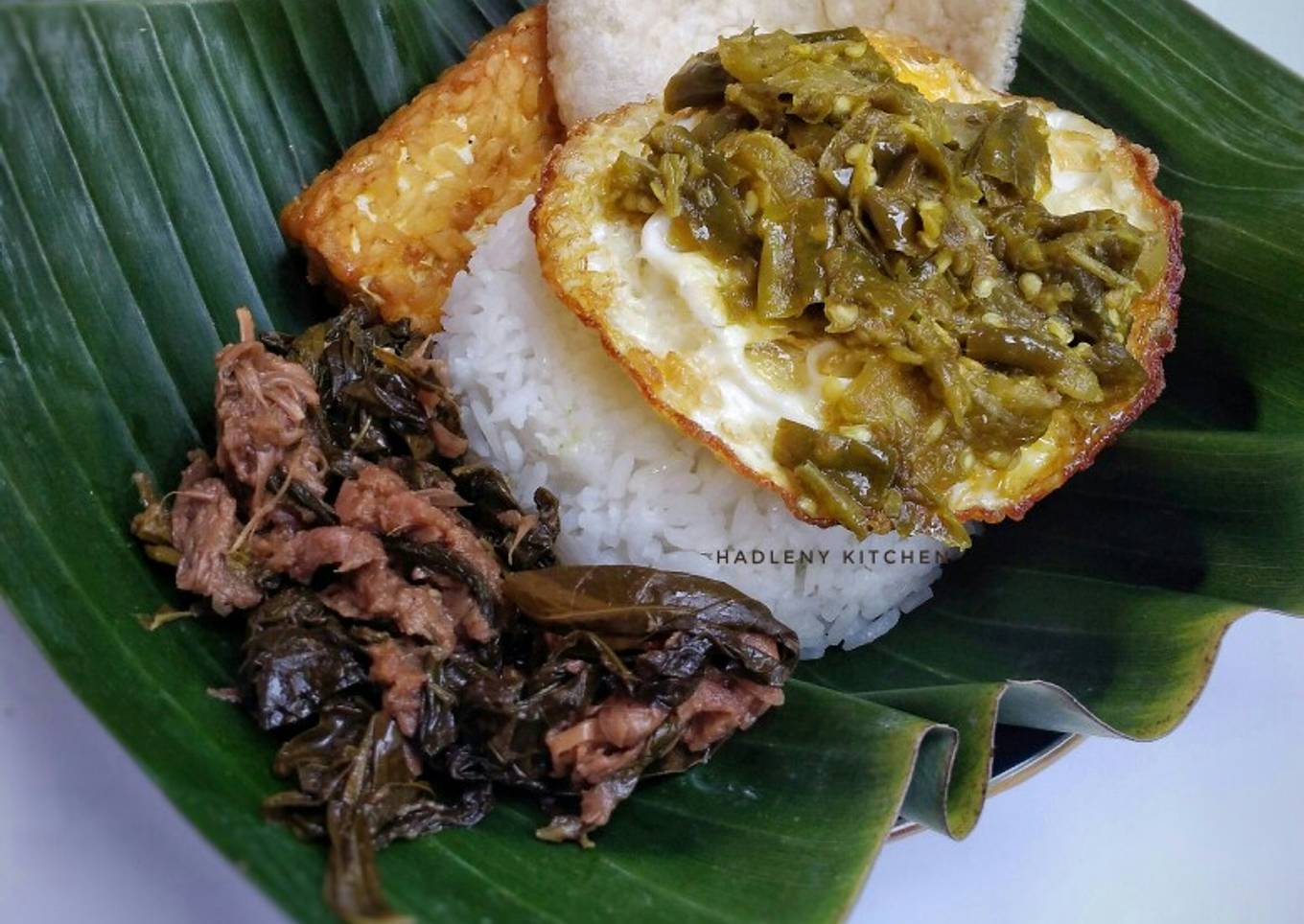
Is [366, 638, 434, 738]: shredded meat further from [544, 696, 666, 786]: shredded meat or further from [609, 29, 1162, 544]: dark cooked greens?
[609, 29, 1162, 544]: dark cooked greens

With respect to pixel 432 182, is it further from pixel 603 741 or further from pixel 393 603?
pixel 603 741

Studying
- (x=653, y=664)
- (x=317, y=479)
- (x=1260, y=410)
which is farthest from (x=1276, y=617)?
(x=317, y=479)

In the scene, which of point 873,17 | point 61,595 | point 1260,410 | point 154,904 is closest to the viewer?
point 61,595

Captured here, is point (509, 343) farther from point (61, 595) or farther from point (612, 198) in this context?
point (61, 595)

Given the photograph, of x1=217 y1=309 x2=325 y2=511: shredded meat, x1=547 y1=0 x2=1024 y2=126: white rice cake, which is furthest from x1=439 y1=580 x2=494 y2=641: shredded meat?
x1=547 y1=0 x2=1024 y2=126: white rice cake

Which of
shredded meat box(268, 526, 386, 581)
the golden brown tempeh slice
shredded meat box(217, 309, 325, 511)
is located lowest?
shredded meat box(268, 526, 386, 581)

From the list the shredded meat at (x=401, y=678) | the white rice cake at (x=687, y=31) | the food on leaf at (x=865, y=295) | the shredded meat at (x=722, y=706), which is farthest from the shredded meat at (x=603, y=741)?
the white rice cake at (x=687, y=31)

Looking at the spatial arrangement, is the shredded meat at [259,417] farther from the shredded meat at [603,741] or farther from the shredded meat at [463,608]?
the shredded meat at [603,741]

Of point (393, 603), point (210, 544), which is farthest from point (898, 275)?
point (210, 544)
